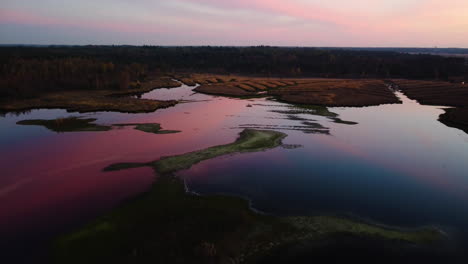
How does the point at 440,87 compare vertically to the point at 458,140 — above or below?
above

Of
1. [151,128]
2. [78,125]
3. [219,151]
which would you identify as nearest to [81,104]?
[78,125]

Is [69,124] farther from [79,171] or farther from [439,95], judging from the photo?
[439,95]

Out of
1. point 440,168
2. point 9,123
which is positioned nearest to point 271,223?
point 440,168

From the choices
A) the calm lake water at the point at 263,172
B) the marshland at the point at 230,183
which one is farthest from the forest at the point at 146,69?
the calm lake water at the point at 263,172

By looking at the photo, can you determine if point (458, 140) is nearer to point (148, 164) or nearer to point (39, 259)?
point (148, 164)

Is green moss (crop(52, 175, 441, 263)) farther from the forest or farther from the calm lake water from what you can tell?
the forest

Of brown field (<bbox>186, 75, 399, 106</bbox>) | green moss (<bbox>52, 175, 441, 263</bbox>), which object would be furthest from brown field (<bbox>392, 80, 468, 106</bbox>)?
green moss (<bbox>52, 175, 441, 263</bbox>)
